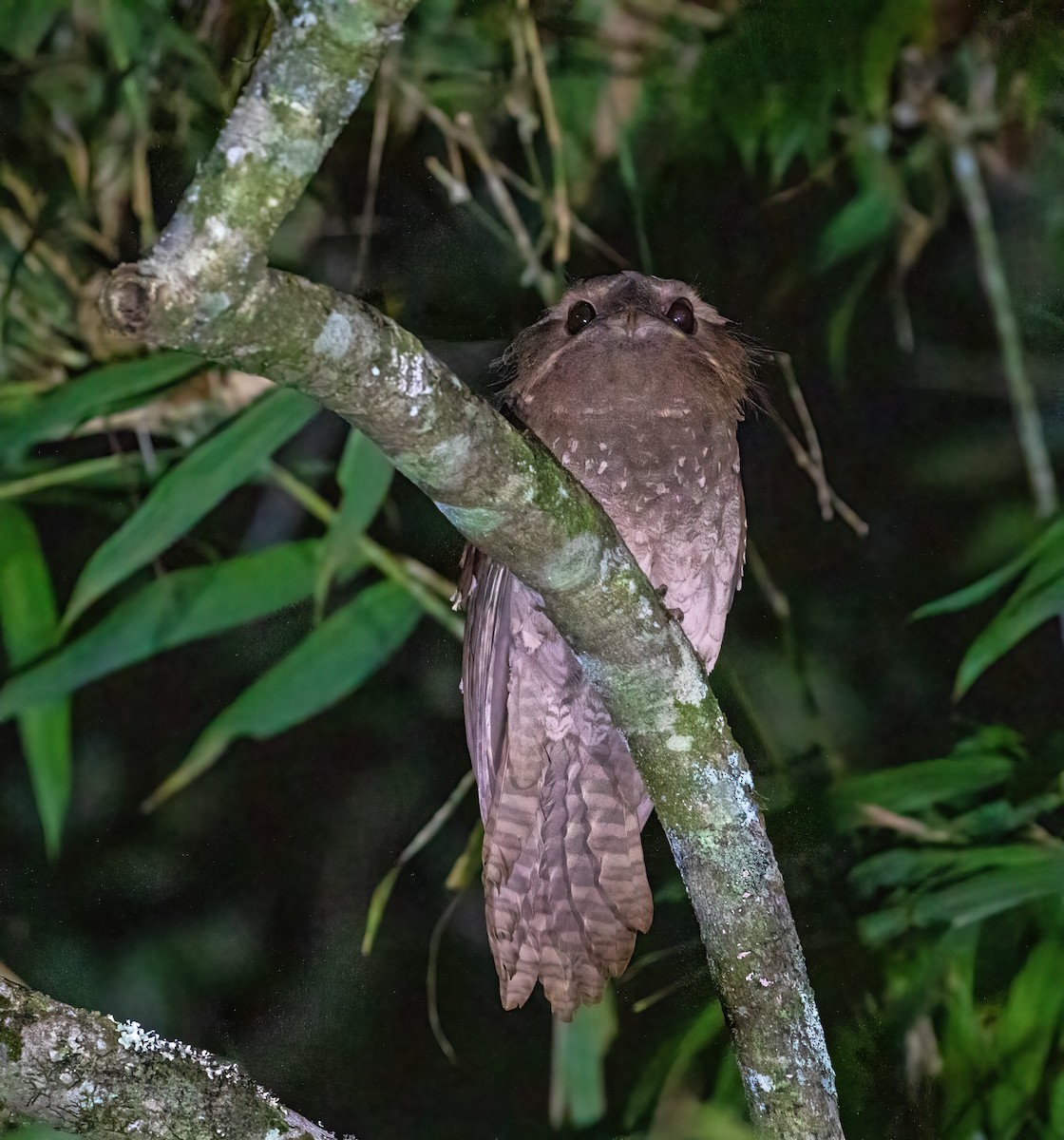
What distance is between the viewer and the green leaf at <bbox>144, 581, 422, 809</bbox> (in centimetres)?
193

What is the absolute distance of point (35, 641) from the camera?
6.43 feet

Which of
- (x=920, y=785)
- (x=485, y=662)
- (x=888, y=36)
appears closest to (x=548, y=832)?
(x=485, y=662)

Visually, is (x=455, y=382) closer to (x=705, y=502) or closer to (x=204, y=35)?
(x=705, y=502)

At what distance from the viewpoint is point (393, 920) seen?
1941 mm

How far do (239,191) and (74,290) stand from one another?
4.34 ft

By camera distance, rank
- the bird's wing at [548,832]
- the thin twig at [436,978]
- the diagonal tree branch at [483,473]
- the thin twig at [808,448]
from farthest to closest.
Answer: the thin twig at [808,448]
the thin twig at [436,978]
the bird's wing at [548,832]
the diagonal tree branch at [483,473]

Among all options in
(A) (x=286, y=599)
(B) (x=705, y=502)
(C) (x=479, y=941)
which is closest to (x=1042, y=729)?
(B) (x=705, y=502)

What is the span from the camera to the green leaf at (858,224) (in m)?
1.99

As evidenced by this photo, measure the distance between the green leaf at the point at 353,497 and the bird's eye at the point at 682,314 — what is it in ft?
1.82

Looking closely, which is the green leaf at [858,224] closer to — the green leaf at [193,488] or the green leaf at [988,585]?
the green leaf at [988,585]

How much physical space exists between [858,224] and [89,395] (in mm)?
1327

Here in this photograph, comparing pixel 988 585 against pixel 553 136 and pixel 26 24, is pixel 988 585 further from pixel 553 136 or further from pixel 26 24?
pixel 26 24

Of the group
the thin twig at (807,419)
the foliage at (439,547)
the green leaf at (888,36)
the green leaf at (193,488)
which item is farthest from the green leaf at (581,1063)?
the green leaf at (888,36)

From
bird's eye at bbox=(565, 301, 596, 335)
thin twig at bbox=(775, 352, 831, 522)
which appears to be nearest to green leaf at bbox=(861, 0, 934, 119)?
thin twig at bbox=(775, 352, 831, 522)
